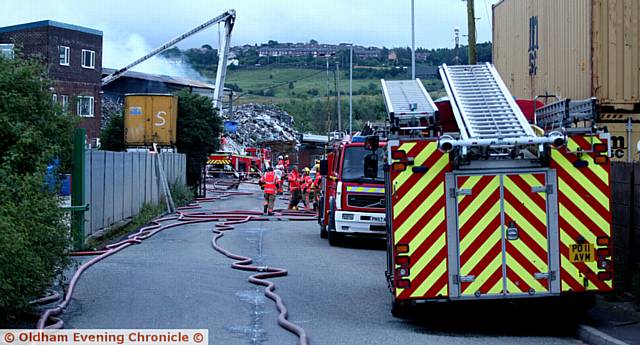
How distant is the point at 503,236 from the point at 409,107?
2.00m

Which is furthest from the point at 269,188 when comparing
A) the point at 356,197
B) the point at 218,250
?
the point at 218,250

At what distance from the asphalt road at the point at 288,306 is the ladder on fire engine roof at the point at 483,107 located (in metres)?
2.26

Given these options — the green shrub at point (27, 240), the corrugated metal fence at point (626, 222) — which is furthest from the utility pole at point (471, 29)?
the green shrub at point (27, 240)

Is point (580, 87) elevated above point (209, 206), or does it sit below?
above

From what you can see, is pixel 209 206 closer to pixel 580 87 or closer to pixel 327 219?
pixel 327 219

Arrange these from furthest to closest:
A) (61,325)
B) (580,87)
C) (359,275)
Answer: (580,87) → (359,275) → (61,325)

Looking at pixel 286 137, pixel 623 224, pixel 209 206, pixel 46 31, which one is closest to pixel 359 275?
pixel 623 224

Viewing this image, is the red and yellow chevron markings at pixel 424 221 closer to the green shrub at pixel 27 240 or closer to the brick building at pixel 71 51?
the green shrub at pixel 27 240

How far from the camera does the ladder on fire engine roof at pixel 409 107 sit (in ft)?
33.7

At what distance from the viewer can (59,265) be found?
10039 millimetres

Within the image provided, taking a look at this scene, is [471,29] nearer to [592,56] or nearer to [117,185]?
[592,56]

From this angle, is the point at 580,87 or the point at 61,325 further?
the point at 580,87

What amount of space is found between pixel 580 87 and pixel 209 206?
21388 mm

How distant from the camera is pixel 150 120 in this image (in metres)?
36.4
